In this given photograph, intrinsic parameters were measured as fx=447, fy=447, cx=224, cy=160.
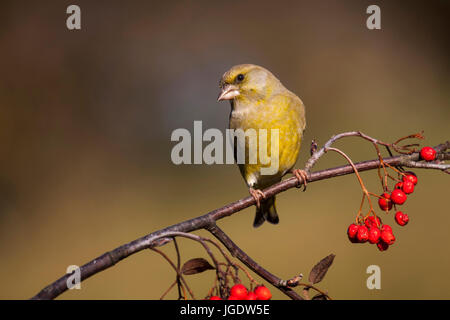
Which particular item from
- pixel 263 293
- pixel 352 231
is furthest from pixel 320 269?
pixel 352 231

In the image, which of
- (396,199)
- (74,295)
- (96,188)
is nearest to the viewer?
(396,199)

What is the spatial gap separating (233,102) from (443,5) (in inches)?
208

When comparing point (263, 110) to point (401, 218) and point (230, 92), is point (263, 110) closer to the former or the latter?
point (230, 92)

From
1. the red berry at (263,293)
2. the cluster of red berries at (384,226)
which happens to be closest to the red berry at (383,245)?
the cluster of red berries at (384,226)

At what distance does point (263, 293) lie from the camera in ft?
3.97

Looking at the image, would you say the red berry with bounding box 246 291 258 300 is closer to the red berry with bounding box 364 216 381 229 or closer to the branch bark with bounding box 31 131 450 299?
the branch bark with bounding box 31 131 450 299

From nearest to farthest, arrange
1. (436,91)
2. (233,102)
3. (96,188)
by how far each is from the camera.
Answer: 1. (233,102)
2. (96,188)
3. (436,91)

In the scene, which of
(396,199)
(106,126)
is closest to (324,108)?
(106,126)

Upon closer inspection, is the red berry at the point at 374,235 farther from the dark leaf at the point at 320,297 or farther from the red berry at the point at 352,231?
the dark leaf at the point at 320,297

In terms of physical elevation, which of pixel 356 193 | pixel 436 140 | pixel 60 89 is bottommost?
pixel 356 193

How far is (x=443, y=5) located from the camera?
6.75m

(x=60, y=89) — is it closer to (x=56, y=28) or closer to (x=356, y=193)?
(x=56, y=28)

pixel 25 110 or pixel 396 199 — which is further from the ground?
pixel 25 110

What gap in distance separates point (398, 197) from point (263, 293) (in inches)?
30.8
